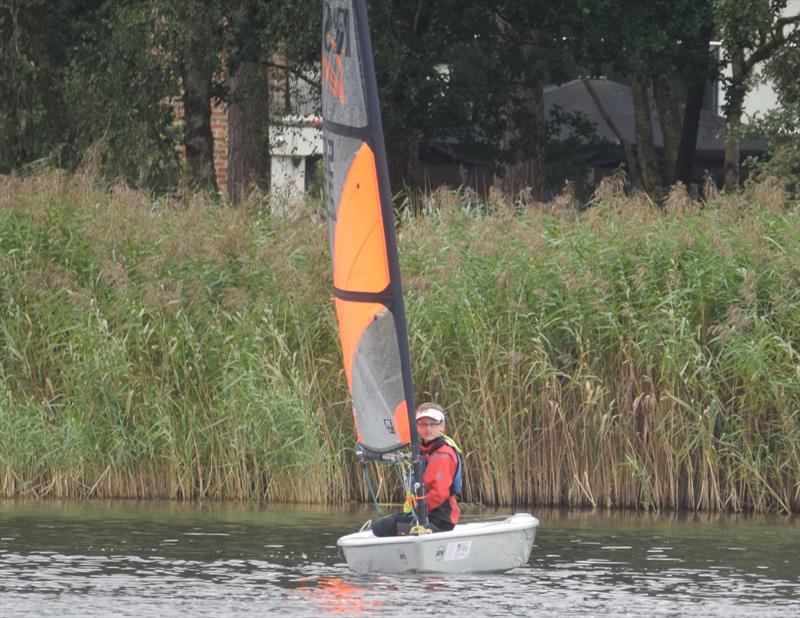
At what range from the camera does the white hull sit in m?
11.3

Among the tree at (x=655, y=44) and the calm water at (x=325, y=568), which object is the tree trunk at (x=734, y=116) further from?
the calm water at (x=325, y=568)

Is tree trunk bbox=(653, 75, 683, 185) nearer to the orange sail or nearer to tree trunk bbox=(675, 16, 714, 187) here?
tree trunk bbox=(675, 16, 714, 187)

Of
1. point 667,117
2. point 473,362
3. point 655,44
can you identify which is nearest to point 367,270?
point 473,362

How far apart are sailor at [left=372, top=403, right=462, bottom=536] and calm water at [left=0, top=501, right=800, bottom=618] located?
0.41 m

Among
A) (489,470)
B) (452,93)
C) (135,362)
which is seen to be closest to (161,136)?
(452,93)

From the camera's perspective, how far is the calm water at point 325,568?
1020cm

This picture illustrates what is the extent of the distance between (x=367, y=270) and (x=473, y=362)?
301 centimetres

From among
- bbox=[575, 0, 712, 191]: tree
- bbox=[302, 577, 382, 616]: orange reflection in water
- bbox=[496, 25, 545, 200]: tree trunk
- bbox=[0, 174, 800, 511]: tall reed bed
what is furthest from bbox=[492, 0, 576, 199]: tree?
bbox=[302, 577, 382, 616]: orange reflection in water

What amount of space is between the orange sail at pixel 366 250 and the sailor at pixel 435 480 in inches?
9.8

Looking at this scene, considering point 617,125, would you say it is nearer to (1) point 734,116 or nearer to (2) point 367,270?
(1) point 734,116

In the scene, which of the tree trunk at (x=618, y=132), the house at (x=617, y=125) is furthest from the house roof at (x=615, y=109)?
the tree trunk at (x=618, y=132)

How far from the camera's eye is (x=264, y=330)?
15.1 metres

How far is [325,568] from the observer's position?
38.0 ft

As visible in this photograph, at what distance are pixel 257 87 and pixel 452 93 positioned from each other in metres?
2.20
